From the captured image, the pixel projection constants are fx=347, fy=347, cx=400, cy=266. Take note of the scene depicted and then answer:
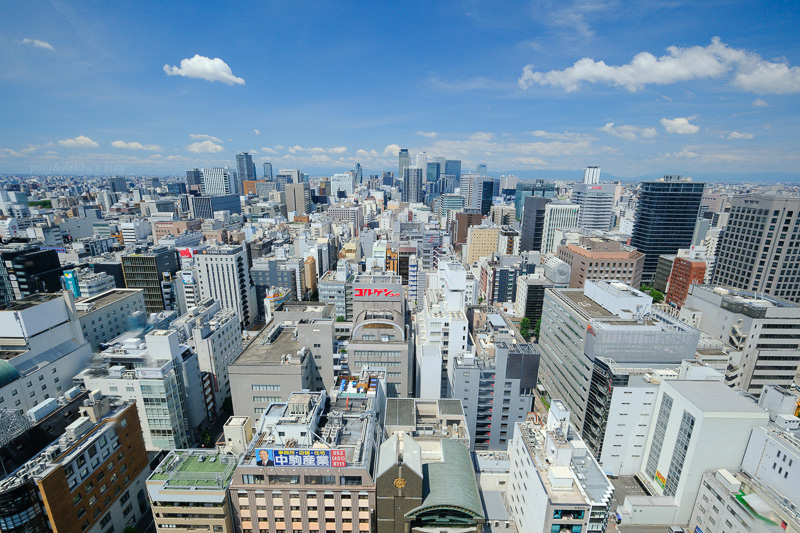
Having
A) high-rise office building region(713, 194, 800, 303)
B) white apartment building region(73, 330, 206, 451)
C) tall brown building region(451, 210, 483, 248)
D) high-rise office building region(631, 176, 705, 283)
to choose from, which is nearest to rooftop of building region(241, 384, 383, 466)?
white apartment building region(73, 330, 206, 451)

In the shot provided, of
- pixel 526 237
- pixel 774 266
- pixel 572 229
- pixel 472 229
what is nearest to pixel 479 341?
pixel 774 266

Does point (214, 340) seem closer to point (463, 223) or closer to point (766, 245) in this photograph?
point (766, 245)

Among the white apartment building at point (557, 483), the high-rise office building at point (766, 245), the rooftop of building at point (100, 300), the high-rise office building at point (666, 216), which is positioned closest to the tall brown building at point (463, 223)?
the high-rise office building at point (666, 216)

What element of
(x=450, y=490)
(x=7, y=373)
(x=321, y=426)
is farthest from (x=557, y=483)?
(x=7, y=373)

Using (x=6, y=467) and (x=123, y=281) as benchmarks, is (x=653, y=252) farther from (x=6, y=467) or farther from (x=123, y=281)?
(x=123, y=281)

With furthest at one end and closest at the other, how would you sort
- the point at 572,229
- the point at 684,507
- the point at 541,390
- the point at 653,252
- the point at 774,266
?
the point at 572,229
the point at 653,252
the point at 774,266
the point at 541,390
the point at 684,507
